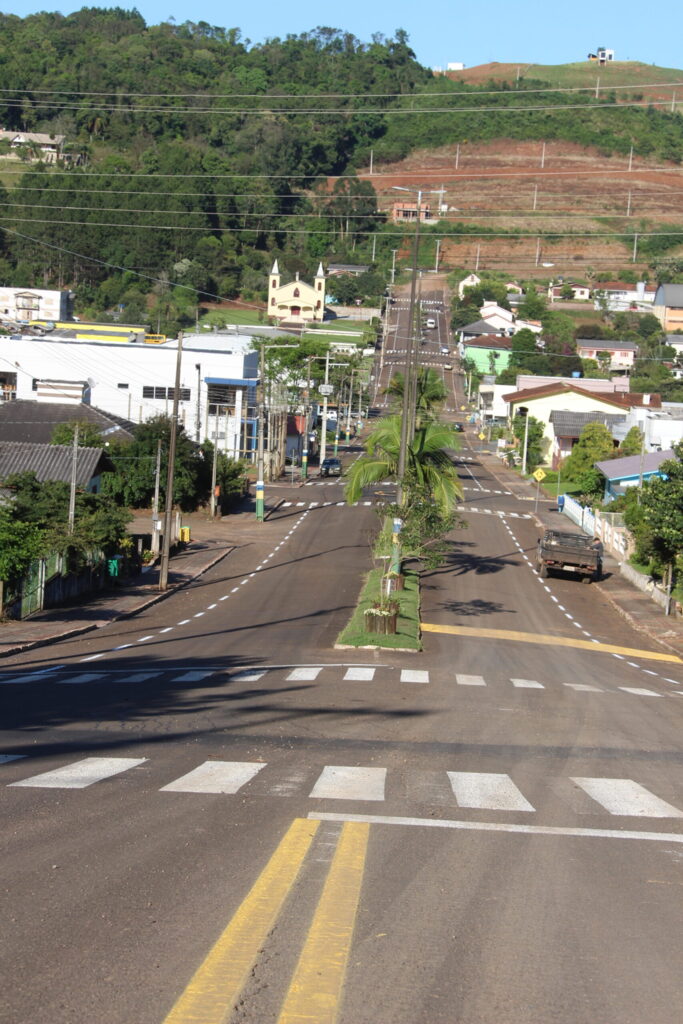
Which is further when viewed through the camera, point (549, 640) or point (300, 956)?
point (549, 640)

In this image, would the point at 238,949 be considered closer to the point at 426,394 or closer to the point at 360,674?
the point at 360,674

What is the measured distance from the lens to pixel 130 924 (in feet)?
22.5

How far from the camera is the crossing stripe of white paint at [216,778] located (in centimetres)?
1089

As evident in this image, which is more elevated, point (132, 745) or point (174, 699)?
point (132, 745)

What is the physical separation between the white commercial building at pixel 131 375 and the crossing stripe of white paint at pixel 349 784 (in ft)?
241

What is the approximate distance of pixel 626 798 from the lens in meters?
Result: 11.7

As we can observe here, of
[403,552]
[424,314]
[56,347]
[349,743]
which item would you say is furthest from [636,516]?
[424,314]

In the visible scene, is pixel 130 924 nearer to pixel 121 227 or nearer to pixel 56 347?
pixel 56 347

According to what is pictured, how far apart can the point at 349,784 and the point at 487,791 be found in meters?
1.37

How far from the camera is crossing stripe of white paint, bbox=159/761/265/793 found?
35.7 feet

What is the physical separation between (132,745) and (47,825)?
4670mm

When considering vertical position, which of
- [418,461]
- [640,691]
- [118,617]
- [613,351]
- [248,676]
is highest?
[418,461]

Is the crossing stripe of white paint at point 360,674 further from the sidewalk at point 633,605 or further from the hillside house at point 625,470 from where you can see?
the hillside house at point 625,470

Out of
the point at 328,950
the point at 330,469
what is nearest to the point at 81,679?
the point at 328,950
